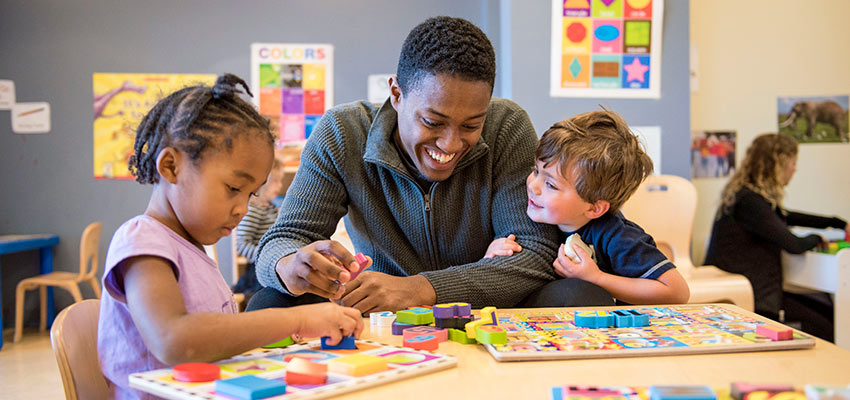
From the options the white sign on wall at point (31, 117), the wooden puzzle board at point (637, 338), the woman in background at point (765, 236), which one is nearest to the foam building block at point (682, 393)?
the wooden puzzle board at point (637, 338)

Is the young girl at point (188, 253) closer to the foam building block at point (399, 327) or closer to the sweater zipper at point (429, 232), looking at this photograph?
the foam building block at point (399, 327)

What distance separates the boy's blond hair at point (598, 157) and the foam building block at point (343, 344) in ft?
2.81

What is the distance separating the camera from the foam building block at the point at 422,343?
1057 millimetres

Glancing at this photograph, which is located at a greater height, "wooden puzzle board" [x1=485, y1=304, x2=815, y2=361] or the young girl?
the young girl

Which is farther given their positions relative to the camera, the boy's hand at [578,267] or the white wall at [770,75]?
the white wall at [770,75]

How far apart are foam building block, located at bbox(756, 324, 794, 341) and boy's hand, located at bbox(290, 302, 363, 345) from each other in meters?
0.64

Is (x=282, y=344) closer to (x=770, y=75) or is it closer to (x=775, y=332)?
(x=775, y=332)

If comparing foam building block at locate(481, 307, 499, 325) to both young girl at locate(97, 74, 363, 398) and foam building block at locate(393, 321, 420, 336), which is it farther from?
young girl at locate(97, 74, 363, 398)

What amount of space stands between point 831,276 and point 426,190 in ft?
8.23

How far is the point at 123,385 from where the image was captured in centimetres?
100

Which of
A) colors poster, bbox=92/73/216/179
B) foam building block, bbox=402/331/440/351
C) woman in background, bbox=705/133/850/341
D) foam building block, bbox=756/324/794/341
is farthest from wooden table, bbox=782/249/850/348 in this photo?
colors poster, bbox=92/73/216/179

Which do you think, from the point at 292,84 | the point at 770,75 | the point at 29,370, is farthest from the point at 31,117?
the point at 770,75

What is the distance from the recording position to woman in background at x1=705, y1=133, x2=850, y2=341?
11.5 feet

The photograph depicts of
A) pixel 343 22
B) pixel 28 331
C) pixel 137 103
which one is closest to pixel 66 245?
pixel 28 331
